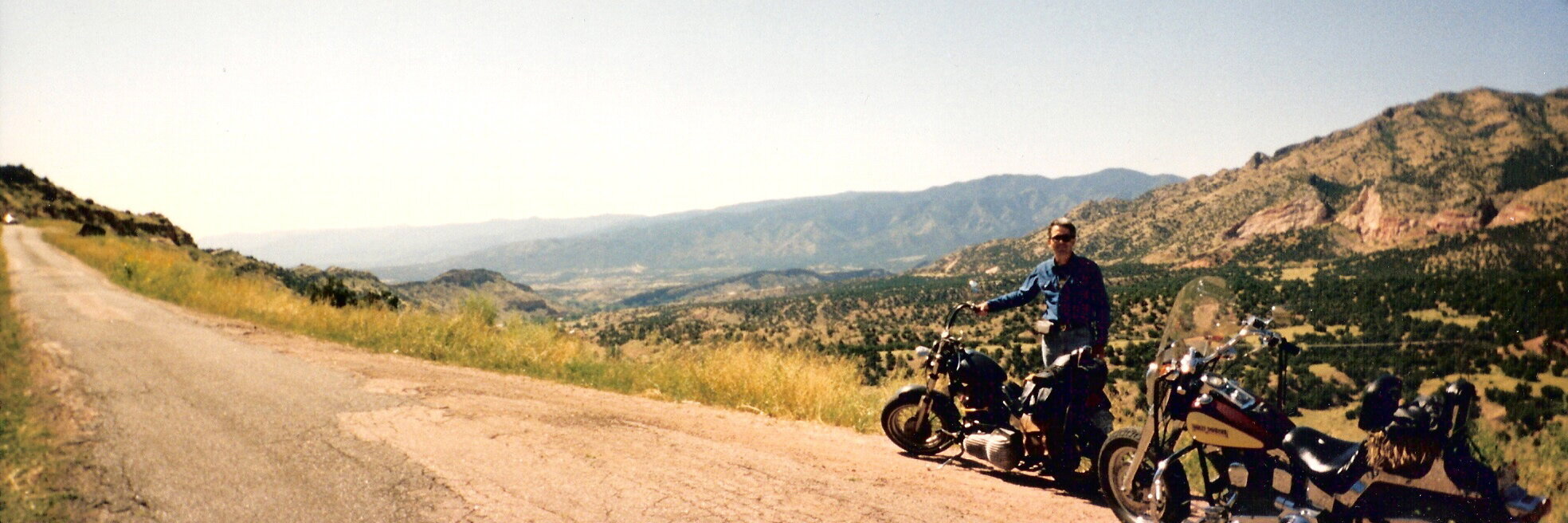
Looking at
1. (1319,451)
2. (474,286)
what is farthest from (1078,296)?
(474,286)

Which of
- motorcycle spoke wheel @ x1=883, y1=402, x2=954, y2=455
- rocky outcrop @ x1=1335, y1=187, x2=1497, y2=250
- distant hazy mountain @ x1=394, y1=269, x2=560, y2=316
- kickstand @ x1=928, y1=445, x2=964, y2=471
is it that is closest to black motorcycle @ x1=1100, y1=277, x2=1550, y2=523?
kickstand @ x1=928, y1=445, x2=964, y2=471

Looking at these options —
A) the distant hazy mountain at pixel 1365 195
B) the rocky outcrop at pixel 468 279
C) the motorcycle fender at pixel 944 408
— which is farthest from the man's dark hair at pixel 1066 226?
the rocky outcrop at pixel 468 279

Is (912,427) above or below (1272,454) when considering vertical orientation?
below

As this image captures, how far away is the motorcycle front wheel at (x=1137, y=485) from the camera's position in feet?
14.5

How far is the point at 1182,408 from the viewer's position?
14.5 ft

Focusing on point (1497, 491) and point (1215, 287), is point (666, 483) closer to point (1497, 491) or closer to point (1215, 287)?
point (1215, 287)

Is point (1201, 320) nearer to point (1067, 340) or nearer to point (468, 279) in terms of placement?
point (1067, 340)

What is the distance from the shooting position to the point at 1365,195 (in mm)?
72562

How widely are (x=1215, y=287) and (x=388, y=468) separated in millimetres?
5635

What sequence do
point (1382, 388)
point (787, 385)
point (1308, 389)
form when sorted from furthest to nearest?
point (1308, 389) → point (787, 385) → point (1382, 388)

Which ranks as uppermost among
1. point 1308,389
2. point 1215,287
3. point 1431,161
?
point 1431,161

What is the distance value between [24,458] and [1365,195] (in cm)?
9221

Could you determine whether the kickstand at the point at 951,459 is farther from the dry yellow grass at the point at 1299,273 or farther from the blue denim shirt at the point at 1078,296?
the dry yellow grass at the point at 1299,273

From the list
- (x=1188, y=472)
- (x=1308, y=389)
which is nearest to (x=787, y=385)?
(x=1188, y=472)
